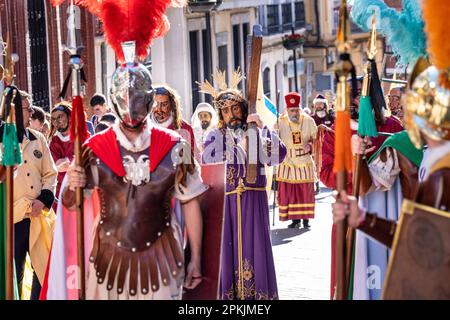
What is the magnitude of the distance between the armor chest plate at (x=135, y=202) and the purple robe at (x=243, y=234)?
3.37m

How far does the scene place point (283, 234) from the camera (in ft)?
55.5

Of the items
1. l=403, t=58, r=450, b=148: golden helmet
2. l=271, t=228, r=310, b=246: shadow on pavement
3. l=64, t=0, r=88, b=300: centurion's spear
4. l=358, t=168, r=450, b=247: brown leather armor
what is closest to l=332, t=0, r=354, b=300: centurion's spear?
l=358, t=168, r=450, b=247: brown leather armor

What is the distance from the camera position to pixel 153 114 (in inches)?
436

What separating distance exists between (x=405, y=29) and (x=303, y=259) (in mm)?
5773

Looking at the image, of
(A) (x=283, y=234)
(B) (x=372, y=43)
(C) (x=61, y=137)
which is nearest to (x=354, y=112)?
(B) (x=372, y=43)

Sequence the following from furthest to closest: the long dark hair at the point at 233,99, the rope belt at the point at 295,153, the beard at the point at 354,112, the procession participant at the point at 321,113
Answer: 1. the procession participant at the point at 321,113
2. the rope belt at the point at 295,153
3. the long dark hair at the point at 233,99
4. the beard at the point at 354,112

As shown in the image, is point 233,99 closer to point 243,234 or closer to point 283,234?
point 243,234

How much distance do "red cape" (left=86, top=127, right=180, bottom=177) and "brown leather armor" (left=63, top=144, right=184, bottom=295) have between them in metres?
0.03

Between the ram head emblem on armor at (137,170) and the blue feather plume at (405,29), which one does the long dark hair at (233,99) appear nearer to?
the blue feather plume at (405,29)

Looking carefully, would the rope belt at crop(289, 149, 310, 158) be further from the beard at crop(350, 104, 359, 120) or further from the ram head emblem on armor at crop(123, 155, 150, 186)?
the ram head emblem on armor at crop(123, 155, 150, 186)

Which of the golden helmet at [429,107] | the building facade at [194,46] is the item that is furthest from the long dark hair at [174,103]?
the golden helmet at [429,107]

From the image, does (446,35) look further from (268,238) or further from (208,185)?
(268,238)

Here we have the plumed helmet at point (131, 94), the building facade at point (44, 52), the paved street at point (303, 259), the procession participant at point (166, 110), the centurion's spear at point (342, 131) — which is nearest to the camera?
the centurion's spear at point (342, 131)

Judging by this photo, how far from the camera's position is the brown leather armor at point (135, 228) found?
7641 millimetres
